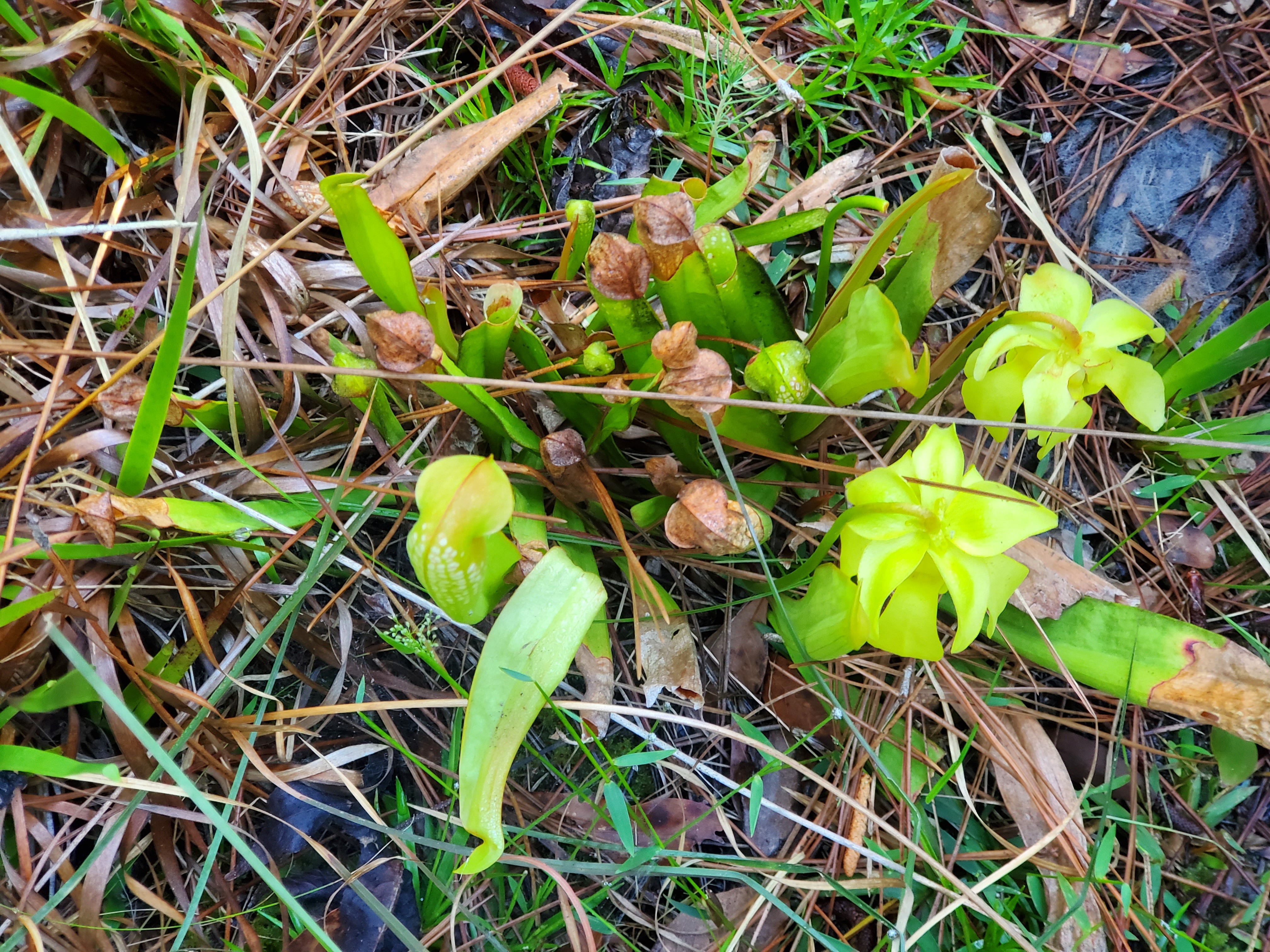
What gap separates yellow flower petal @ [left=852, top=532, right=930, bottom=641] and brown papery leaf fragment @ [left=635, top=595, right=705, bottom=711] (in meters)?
0.35

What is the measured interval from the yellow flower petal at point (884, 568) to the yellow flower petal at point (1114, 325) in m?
0.38

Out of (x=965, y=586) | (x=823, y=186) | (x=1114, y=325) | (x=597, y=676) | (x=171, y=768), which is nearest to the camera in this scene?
(x=171, y=768)

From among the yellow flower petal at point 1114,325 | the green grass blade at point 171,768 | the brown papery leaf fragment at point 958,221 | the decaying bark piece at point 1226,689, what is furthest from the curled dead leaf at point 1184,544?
the green grass blade at point 171,768

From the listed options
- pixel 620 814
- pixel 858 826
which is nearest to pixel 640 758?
pixel 620 814

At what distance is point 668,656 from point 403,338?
0.63 m

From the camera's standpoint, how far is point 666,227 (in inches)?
36.1

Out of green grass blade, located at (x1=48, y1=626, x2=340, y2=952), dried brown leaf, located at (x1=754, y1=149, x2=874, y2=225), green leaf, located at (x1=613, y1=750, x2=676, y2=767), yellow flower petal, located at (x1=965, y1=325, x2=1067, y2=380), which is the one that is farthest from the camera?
dried brown leaf, located at (x1=754, y1=149, x2=874, y2=225)

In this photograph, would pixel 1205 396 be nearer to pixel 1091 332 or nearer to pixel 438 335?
pixel 1091 332

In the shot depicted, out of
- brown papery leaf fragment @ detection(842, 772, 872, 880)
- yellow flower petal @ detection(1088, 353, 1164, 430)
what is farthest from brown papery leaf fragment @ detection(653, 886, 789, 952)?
yellow flower petal @ detection(1088, 353, 1164, 430)

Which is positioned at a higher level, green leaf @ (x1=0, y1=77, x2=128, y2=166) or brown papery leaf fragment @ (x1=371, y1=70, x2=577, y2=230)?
green leaf @ (x1=0, y1=77, x2=128, y2=166)

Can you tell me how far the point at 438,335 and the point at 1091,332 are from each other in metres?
0.89

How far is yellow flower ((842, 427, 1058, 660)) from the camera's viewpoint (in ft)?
2.85

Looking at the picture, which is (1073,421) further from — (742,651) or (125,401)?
(125,401)

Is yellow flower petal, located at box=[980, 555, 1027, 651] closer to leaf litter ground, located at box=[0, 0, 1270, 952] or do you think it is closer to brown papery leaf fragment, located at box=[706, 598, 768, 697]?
leaf litter ground, located at box=[0, 0, 1270, 952]
